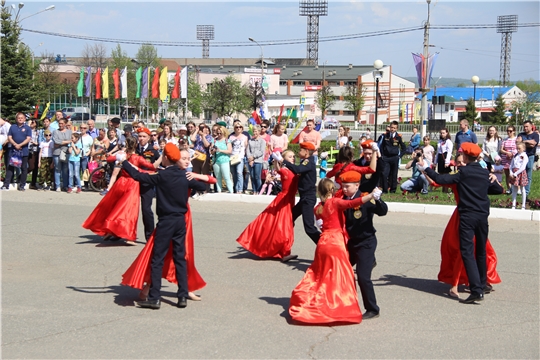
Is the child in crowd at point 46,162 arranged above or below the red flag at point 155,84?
below

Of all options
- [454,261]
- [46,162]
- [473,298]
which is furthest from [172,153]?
[46,162]

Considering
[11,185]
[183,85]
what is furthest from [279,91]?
[11,185]

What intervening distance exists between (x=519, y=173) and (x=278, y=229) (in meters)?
7.18

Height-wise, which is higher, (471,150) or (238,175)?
Result: (471,150)

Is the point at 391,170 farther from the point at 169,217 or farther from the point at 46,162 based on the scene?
the point at 169,217

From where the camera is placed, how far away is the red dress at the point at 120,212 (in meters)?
10.6

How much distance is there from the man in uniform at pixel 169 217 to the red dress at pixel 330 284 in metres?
1.34

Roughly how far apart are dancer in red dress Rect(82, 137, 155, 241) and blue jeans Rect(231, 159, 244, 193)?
20.3 feet

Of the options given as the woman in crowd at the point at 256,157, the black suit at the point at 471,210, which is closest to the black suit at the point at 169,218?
the black suit at the point at 471,210

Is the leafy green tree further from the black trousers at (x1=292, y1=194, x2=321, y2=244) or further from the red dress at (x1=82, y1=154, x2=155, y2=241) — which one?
the black trousers at (x1=292, y1=194, x2=321, y2=244)

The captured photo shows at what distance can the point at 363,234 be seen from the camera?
7.15 m

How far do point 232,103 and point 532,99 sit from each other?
34171 millimetres

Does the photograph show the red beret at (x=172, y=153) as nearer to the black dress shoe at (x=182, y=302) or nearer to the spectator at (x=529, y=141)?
the black dress shoe at (x=182, y=302)

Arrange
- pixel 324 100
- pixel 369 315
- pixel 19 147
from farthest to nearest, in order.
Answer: pixel 324 100, pixel 19 147, pixel 369 315
